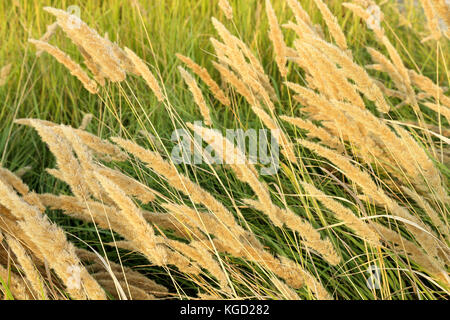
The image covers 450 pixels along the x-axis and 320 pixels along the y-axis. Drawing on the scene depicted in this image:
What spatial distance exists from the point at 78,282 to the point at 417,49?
2.52 meters

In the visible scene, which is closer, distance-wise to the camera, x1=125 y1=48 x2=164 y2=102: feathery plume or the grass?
x1=125 y1=48 x2=164 y2=102: feathery plume

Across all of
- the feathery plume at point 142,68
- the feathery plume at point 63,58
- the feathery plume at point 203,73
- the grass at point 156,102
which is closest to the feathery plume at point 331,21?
the grass at point 156,102

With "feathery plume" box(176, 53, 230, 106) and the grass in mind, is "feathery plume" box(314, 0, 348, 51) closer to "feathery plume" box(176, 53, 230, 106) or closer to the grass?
the grass

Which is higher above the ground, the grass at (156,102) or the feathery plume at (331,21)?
the feathery plume at (331,21)

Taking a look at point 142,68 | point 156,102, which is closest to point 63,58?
point 142,68

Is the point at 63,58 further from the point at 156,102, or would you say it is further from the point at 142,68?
the point at 156,102

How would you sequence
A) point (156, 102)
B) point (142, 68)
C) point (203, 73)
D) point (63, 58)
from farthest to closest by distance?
point (156, 102) → point (203, 73) → point (63, 58) → point (142, 68)

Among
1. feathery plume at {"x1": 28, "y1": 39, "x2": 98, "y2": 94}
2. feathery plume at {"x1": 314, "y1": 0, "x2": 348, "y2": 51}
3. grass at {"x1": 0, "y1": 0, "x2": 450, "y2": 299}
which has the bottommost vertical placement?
grass at {"x1": 0, "y1": 0, "x2": 450, "y2": 299}

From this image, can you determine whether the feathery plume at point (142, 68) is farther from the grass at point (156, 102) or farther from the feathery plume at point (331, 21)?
the feathery plume at point (331, 21)

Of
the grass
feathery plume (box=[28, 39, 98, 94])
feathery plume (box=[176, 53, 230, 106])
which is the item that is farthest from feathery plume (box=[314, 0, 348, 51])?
feathery plume (box=[28, 39, 98, 94])

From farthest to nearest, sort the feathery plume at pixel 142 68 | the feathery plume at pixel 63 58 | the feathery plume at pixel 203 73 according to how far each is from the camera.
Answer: the feathery plume at pixel 203 73
the feathery plume at pixel 63 58
the feathery plume at pixel 142 68

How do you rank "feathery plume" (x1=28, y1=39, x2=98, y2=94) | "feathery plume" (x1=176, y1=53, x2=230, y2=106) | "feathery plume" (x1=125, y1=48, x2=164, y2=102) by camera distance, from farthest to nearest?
1. "feathery plume" (x1=176, y1=53, x2=230, y2=106)
2. "feathery plume" (x1=28, y1=39, x2=98, y2=94)
3. "feathery plume" (x1=125, y1=48, x2=164, y2=102)

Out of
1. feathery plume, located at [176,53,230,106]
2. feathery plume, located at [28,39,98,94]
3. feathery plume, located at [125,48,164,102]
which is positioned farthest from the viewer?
feathery plume, located at [176,53,230,106]
